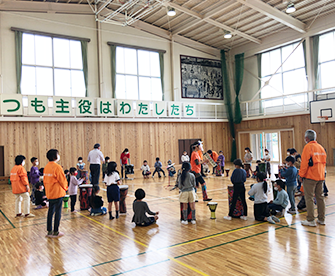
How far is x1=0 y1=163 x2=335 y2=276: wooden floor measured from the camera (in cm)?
439

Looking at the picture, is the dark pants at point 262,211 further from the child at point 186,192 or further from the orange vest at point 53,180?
the orange vest at point 53,180

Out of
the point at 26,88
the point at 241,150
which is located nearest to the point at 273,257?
the point at 26,88

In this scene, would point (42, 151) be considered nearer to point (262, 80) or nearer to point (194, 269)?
point (194, 269)

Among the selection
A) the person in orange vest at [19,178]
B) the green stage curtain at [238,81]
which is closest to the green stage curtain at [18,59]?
the person in orange vest at [19,178]

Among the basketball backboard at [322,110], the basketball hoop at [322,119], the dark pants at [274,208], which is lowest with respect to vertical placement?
the dark pants at [274,208]

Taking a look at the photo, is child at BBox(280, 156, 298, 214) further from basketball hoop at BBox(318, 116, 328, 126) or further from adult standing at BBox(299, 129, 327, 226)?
basketball hoop at BBox(318, 116, 328, 126)

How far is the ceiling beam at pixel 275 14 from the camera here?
56.6 feet

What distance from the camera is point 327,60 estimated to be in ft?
64.6

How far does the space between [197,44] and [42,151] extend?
581 inches

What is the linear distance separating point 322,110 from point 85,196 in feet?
51.6

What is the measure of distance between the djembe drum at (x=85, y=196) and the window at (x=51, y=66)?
1136 cm

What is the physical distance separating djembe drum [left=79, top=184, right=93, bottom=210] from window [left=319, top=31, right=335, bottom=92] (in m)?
17.6

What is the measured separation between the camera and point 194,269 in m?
4.33

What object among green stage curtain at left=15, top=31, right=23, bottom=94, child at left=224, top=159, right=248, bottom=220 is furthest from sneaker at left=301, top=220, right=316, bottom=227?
green stage curtain at left=15, top=31, right=23, bottom=94
